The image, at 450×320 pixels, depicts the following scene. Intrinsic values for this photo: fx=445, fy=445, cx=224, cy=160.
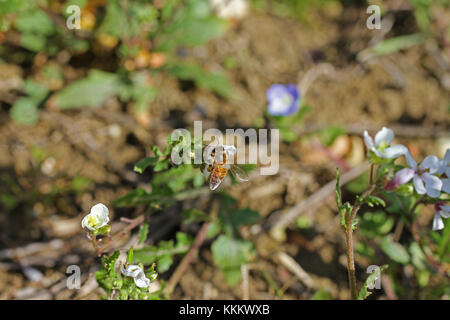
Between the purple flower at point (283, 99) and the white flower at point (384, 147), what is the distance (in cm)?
108

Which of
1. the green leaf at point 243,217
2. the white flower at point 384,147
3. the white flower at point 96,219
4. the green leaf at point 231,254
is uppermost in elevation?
the white flower at point 384,147

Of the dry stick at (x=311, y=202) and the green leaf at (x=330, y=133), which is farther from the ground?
the green leaf at (x=330, y=133)

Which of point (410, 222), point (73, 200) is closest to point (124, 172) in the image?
point (73, 200)

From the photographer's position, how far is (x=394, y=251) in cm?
237

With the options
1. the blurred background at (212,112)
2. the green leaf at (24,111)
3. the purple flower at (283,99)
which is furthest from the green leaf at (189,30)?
the green leaf at (24,111)

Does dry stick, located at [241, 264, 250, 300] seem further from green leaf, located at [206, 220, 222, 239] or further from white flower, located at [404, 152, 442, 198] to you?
white flower, located at [404, 152, 442, 198]

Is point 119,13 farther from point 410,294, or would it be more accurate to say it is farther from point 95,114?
point 410,294

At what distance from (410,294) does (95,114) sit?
2.30 meters

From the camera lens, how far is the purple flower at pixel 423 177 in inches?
70.6

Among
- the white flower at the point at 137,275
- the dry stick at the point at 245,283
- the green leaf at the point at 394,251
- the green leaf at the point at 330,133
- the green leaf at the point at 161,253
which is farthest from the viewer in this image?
the green leaf at the point at 330,133

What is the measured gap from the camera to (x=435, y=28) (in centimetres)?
359

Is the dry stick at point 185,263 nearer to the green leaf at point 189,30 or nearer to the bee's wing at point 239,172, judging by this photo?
the bee's wing at point 239,172
